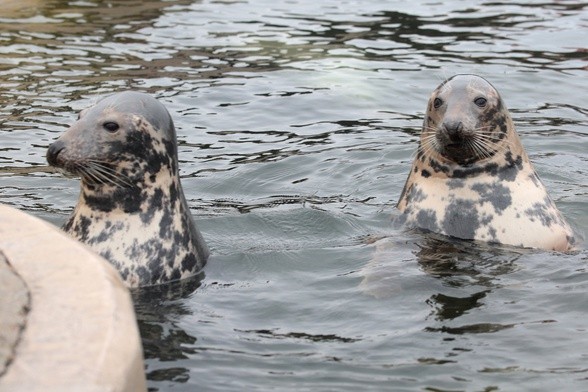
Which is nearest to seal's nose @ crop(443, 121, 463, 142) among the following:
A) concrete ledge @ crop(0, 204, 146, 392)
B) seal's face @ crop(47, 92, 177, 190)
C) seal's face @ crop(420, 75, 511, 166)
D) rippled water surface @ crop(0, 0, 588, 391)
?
seal's face @ crop(420, 75, 511, 166)

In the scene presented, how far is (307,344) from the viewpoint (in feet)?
20.9

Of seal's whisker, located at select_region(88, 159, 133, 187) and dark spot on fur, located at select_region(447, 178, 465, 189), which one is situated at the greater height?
seal's whisker, located at select_region(88, 159, 133, 187)

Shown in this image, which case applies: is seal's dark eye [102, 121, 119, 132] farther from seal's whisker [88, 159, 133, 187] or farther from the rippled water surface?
the rippled water surface

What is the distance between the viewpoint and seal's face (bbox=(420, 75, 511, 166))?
26.5ft

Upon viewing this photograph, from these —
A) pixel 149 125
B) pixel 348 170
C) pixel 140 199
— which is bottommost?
pixel 348 170

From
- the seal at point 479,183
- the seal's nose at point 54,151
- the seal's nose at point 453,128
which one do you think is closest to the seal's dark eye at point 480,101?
the seal at point 479,183

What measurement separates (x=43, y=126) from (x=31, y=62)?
2390 mm

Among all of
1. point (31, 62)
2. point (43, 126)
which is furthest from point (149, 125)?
point (31, 62)

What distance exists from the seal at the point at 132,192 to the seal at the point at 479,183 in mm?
1871

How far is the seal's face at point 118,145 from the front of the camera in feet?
23.1

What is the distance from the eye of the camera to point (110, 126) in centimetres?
720

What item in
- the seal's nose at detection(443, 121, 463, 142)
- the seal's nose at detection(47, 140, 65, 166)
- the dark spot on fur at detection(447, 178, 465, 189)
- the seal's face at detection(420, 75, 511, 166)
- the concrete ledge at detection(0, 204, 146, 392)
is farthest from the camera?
the dark spot on fur at detection(447, 178, 465, 189)

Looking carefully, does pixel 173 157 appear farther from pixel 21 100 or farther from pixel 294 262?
pixel 21 100

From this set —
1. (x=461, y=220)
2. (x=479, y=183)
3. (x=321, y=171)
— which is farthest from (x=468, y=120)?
(x=321, y=171)
